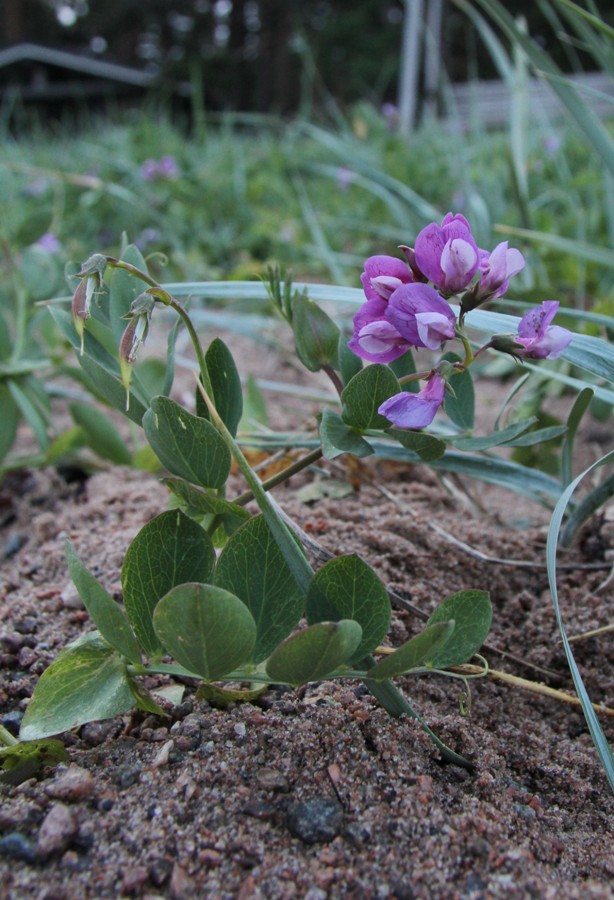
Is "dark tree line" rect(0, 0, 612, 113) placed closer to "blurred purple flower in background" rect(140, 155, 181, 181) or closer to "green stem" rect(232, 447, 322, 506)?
"blurred purple flower in background" rect(140, 155, 181, 181)

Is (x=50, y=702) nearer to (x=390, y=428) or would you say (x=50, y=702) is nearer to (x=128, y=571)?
(x=128, y=571)

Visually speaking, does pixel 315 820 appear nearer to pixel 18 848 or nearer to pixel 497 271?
pixel 18 848

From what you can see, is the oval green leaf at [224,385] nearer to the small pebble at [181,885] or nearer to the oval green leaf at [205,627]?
the oval green leaf at [205,627]

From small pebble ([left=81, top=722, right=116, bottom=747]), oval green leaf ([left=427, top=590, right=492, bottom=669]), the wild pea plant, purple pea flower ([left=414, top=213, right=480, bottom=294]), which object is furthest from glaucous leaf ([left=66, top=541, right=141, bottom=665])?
purple pea flower ([left=414, top=213, right=480, bottom=294])

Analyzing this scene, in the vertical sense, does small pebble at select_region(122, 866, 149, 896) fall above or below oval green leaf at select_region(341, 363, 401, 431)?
below

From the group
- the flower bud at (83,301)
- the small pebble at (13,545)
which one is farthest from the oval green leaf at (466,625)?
the small pebble at (13,545)

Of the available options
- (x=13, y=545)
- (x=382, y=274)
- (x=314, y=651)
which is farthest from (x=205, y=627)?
(x=13, y=545)

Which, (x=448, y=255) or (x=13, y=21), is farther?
(x=13, y=21)
